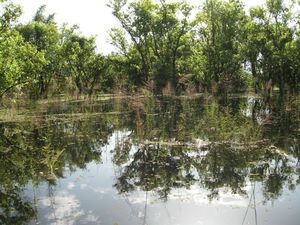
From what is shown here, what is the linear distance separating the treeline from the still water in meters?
18.3

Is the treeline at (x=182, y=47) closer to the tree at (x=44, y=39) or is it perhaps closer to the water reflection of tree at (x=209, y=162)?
the tree at (x=44, y=39)

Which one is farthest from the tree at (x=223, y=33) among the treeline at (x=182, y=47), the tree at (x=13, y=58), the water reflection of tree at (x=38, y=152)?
the water reflection of tree at (x=38, y=152)

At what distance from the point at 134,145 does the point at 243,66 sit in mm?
39023

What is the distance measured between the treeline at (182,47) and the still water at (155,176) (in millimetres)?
18310

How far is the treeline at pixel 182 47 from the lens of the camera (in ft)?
131

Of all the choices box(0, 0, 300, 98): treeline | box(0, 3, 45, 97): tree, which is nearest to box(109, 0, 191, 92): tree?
box(0, 0, 300, 98): treeline

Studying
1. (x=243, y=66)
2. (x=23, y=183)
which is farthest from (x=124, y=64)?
(x=23, y=183)

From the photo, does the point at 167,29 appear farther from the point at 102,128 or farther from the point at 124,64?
the point at 102,128

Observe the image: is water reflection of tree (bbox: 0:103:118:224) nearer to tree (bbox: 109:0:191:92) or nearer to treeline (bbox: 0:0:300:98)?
treeline (bbox: 0:0:300:98)

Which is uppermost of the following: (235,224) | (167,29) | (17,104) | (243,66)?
(167,29)

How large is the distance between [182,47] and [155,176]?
41830 millimetres

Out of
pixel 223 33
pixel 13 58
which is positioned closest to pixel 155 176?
pixel 13 58

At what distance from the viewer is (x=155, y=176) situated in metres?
9.24

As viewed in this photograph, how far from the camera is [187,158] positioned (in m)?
10.7
